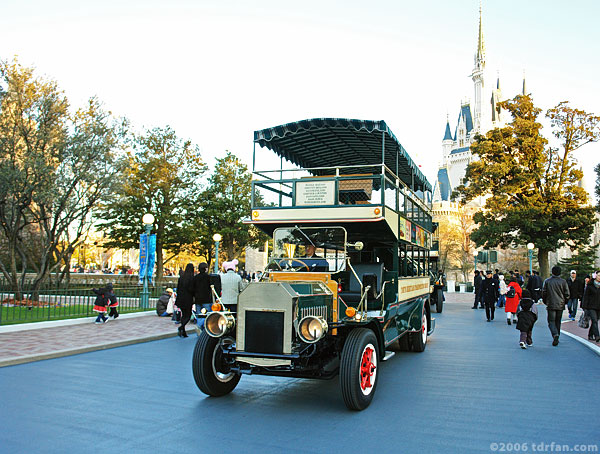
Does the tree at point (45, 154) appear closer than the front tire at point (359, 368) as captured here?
No

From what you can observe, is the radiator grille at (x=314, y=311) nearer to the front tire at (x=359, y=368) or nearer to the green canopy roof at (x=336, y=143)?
the front tire at (x=359, y=368)

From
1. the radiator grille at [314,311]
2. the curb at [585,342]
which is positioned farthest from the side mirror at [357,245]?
the curb at [585,342]

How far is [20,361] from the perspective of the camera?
8.79 m

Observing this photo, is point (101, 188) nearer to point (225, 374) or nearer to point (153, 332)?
point (153, 332)

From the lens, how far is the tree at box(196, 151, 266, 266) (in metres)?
37.0

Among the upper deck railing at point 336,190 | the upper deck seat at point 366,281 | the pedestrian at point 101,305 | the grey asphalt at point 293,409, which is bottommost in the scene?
the grey asphalt at point 293,409

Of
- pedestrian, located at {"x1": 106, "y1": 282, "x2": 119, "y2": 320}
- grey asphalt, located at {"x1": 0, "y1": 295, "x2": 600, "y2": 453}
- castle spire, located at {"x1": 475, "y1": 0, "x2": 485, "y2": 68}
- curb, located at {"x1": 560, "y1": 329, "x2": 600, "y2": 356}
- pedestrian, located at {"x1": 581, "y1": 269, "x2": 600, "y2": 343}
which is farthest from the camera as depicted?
castle spire, located at {"x1": 475, "y1": 0, "x2": 485, "y2": 68}

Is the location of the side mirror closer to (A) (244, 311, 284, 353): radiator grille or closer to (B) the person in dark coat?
(A) (244, 311, 284, 353): radiator grille

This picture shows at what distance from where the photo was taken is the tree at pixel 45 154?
19.4 meters

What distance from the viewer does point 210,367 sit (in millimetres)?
6359

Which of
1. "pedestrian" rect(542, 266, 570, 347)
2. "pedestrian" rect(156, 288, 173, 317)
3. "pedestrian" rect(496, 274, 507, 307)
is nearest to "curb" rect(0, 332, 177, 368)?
"pedestrian" rect(156, 288, 173, 317)

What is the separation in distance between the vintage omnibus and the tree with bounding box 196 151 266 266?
26.8 metres

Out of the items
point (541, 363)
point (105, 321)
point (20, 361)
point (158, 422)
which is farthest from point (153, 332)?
point (541, 363)

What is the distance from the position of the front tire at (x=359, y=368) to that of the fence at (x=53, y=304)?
8.79 m
